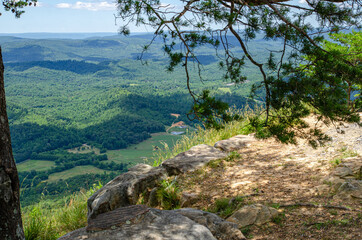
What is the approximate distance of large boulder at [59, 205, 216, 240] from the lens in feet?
6.63

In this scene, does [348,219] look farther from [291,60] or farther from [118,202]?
[118,202]

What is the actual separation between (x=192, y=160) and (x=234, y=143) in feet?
4.18

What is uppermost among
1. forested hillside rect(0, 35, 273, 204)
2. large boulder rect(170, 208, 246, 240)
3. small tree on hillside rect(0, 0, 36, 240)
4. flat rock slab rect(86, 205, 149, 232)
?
small tree on hillside rect(0, 0, 36, 240)

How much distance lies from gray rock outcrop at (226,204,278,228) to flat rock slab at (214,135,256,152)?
8.35 ft

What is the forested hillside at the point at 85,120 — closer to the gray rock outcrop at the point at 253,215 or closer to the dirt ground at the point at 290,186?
the dirt ground at the point at 290,186

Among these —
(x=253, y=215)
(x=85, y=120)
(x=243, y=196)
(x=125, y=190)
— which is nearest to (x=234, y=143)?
(x=243, y=196)

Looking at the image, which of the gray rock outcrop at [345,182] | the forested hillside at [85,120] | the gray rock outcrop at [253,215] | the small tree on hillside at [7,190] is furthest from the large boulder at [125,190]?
the forested hillside at [85,120]

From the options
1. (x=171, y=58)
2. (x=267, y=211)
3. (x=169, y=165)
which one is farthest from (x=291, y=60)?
(x=169, y=165)

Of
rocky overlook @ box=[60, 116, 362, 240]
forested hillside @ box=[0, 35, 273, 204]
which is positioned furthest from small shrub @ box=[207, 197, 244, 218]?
forested hillside @ box=[0, 35, 273, 204]

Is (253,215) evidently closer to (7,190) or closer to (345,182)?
(345,182)

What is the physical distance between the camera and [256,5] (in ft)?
9.99

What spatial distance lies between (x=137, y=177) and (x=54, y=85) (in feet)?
364

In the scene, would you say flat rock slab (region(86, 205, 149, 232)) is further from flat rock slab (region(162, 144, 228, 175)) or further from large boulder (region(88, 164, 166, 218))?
flat rock slab (region(162, 144, 228, 175))

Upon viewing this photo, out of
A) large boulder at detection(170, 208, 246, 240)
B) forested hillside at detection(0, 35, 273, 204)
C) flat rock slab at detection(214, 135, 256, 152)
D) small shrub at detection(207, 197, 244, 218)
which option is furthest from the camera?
forested hillside at detection(0, 35, 273, 204)
